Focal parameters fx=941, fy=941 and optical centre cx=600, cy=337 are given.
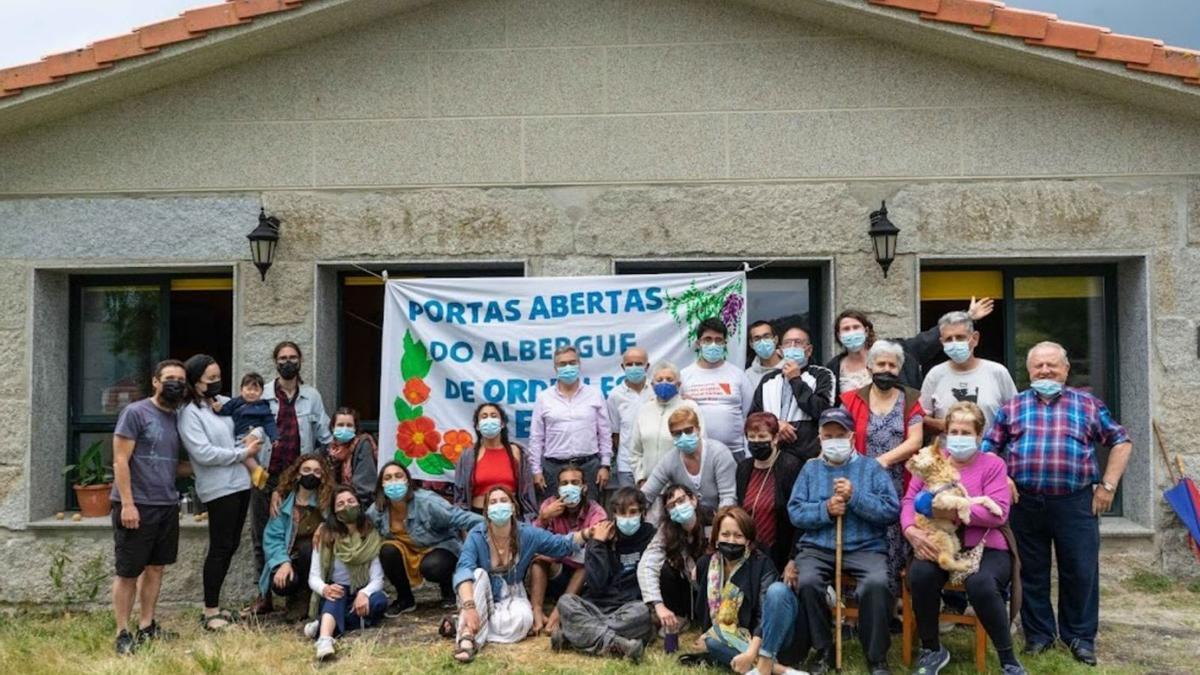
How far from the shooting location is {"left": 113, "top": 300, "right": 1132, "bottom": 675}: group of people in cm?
477

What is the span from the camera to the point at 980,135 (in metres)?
6.44

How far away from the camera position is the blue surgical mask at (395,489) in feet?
19.1

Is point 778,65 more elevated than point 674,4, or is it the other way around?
point 674,4

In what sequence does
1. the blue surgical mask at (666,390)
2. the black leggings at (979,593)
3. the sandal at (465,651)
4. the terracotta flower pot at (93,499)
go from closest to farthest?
the black leggings at (979,593) < the sandal at (465,651) < the blue surgical mask at (666,390) < the terracotta flower pot at (93,499)

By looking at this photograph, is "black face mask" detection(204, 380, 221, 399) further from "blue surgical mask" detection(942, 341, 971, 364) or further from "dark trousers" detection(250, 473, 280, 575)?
"blue surgical mask" detection(942, 341, 971, 364)

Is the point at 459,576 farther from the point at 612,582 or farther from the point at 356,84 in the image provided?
the point at 356,84

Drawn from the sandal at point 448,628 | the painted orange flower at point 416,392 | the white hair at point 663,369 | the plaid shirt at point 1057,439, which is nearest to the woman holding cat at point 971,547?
the plaid shirt at point 1057,439

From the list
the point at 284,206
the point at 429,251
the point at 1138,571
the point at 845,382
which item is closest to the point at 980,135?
the point at 845,382

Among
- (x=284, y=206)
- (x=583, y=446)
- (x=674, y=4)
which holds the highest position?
(x=674, y=4)

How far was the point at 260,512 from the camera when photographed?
622 centimetres

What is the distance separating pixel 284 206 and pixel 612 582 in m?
3.56

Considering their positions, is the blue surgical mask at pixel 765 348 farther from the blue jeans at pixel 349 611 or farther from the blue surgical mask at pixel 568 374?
the blue jeans at pixel 349 611

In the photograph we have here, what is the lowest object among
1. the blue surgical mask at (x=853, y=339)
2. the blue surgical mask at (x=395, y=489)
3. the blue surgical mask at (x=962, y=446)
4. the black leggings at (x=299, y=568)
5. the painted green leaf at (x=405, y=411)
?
the black leggings at (x=299, y=568)

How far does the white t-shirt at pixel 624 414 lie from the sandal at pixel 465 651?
142cm
